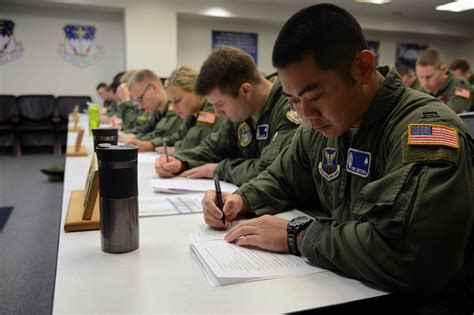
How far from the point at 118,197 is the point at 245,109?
0.96 metres

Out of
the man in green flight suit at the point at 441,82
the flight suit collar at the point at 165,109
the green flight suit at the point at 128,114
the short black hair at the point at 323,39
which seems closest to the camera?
the short black hair at the point at 323,39

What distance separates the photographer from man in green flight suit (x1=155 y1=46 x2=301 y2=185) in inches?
64.4

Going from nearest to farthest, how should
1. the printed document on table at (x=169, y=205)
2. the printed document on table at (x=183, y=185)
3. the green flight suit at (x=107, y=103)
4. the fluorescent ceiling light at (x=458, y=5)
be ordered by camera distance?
the printed document on table at (x=169, y=205), the printed document on table at (x=183, y=185), the fluorescent ceiling light at (x=458, y=5), the green flight suit at (x=107, y=103)

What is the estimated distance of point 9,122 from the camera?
674 cm

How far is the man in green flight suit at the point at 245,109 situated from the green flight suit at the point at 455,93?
3456 mm

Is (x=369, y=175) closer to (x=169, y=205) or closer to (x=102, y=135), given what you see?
(x=169, y=205)

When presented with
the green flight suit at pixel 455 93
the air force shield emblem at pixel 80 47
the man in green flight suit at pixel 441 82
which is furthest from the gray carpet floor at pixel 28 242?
the green flight suit at pixel 455 93

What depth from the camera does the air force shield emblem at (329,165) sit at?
1079 millimetres

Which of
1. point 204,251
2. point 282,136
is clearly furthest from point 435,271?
point 282,136

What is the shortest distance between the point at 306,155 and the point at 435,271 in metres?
0.57

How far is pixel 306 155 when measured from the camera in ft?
4.09

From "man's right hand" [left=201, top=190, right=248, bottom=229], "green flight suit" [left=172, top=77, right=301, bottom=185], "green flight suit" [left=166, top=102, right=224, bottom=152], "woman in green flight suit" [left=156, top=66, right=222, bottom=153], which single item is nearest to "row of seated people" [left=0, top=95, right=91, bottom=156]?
"woman in green flight suit" [left=156, top=66, right=222, bottom=153]

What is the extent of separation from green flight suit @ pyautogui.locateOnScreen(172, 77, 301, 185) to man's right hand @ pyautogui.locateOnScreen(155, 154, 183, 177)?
0.21 feet

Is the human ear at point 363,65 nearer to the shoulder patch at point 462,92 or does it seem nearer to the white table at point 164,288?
the white table at point 164,288
